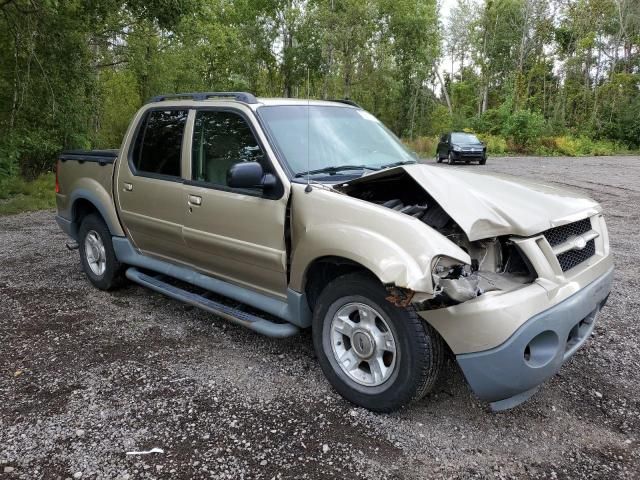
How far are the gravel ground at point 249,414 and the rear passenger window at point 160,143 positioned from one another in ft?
4.35

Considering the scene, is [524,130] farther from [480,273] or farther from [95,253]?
[480,273]

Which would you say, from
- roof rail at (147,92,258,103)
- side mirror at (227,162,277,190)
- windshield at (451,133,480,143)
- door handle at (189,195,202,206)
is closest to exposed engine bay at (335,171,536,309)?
side mirror at (227,162,277,190)

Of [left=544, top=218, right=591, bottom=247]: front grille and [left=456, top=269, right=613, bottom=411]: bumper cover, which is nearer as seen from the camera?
[left=456, top=269, right=613, bottom=411]: bumper cover

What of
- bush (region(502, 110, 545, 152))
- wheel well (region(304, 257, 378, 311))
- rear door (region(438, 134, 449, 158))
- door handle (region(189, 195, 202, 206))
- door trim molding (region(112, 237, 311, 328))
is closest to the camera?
wheel well (region(304, 257, 378, 311))

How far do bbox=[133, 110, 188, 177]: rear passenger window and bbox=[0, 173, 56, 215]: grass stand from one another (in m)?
7.43

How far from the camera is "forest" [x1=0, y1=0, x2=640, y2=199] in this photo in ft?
35.4

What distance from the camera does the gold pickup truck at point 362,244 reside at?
2.65 m

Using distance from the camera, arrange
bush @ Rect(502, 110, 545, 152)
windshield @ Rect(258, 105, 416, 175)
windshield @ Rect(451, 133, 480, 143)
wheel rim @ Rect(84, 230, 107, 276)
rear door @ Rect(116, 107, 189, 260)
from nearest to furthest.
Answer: windshield @ Rect(258, 105, 416, 175) → rear door @ Rect(116, 107, 189, 260) → wheel rim @ Rect(84, 230, 107, 276) → windshield @ Rect(451, 133, 480, 143) → bush @ Rect(502, 110, 545, 152)

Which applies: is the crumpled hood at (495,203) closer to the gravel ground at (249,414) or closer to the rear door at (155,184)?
the gravel ground at (249,414)

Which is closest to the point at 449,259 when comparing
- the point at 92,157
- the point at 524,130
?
the point at 92,157

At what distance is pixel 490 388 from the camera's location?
267cm

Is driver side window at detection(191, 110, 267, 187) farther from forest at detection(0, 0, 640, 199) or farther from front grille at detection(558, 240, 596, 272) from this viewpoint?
forest at detection(0, 0, 640, 199)

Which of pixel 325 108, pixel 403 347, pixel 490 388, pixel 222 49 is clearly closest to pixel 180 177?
pixel 325 108

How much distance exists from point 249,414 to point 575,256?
218cm
